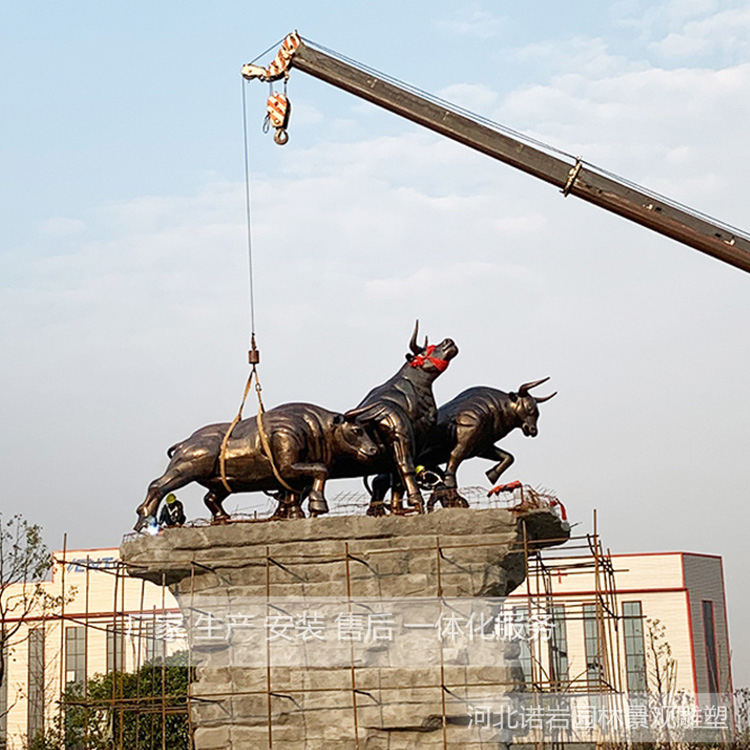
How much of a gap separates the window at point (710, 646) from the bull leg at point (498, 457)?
17.5 meters

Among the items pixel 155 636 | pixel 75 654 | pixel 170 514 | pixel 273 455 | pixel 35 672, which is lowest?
pixel 35 672

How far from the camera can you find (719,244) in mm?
15672

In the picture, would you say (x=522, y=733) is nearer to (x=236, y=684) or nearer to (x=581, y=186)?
(x=236, y=684)

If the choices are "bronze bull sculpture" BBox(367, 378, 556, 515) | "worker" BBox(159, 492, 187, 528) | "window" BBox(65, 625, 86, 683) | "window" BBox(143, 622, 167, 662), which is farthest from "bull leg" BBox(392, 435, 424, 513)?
"window" BBox(65, 625, 86, 683)

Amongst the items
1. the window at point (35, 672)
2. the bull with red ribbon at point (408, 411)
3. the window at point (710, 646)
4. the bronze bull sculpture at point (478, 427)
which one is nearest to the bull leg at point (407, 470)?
the bull with red ribbon at point (408, 411)

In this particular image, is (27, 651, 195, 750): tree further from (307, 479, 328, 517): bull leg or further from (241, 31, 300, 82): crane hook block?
(241, 31, 300, 82): crane hook block

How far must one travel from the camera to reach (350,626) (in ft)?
49.8

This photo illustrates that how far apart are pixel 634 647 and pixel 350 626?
63.1 feet

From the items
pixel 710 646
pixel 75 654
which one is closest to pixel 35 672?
pixel 75 654

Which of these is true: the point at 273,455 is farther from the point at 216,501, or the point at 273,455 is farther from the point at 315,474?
the point at 216,501

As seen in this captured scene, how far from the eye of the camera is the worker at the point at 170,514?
54.0ft

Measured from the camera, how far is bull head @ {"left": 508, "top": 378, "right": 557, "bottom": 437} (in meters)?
16.9

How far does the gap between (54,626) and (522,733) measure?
21678mm

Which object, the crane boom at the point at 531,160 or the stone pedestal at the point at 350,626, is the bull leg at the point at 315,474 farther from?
the crane boom at the point at 531,160
